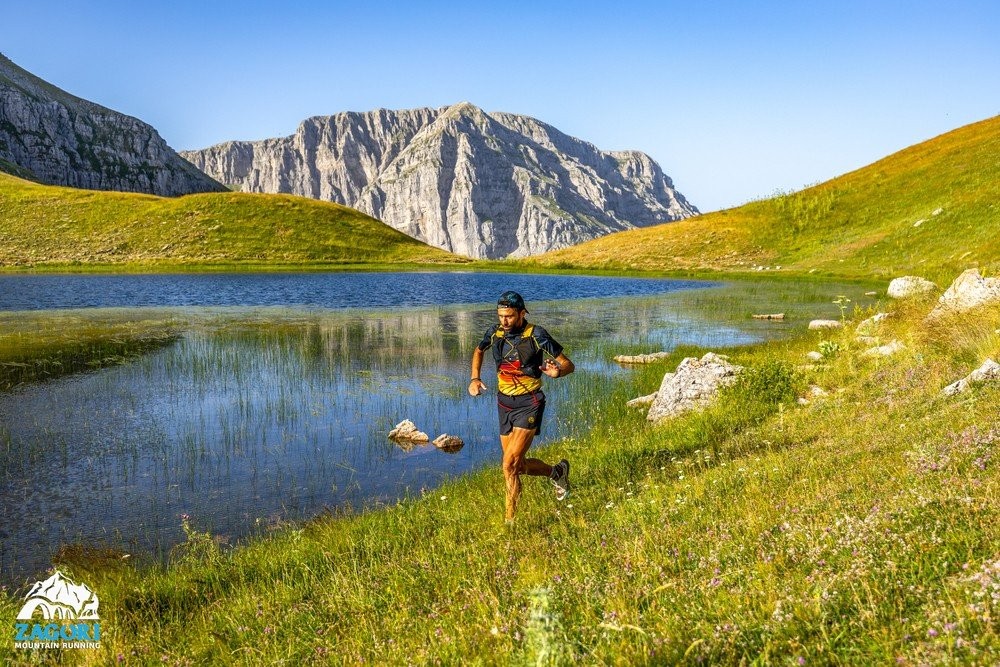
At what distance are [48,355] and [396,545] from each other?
2317cm

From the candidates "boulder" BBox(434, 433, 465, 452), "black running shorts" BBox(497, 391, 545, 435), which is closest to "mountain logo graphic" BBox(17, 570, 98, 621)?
"black running shorts" BBox(497, 391, 545, 435)

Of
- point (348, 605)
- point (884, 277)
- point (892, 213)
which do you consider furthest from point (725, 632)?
point (892, 213)

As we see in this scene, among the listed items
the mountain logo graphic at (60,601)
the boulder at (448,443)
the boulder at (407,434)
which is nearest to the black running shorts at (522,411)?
the boulder at (448,443)

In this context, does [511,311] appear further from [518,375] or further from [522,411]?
[522,411]

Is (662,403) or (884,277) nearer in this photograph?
(662,403)

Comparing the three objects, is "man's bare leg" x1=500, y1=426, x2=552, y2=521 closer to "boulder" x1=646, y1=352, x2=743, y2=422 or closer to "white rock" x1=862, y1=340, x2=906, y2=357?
"boulder" x1=646, y1=352, x2=743, y2=422

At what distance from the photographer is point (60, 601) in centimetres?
668

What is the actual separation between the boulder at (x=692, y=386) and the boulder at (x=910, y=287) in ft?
63.6

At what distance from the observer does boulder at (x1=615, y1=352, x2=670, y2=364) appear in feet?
75.6

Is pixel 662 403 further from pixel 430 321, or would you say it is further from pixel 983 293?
pixel 430 321

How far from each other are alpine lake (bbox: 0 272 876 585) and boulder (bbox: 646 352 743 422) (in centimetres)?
202

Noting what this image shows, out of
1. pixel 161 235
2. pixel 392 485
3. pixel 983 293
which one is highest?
pixel 161 235

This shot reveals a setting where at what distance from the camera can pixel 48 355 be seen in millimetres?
24000

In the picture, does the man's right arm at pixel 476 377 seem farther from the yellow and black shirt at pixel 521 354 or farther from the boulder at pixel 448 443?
the boulder at pixel 448 443
